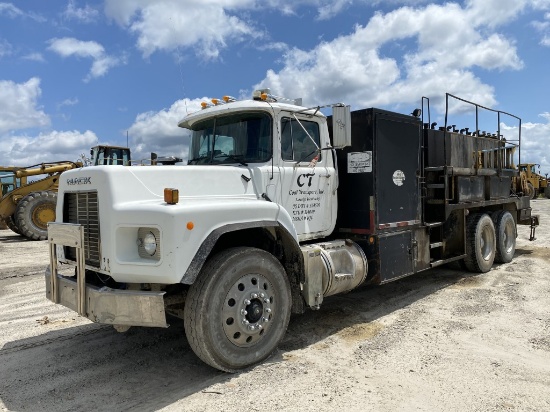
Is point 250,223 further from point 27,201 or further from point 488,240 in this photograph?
point 27,201

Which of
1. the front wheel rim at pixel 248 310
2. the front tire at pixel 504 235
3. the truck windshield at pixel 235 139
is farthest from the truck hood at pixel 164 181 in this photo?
the front tire at pixel 504 235

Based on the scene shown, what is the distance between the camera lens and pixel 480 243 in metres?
8.28

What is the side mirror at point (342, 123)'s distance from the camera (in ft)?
15.6

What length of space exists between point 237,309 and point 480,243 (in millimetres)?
5931

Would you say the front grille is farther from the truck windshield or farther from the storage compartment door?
the storage compartment door

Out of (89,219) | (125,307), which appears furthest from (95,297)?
(89,219)

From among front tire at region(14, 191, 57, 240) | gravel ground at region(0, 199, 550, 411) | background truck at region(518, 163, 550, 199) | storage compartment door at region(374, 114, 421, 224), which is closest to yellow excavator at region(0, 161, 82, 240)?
front tire at region(14, 191, 57, 240)

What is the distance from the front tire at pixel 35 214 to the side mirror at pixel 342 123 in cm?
1272

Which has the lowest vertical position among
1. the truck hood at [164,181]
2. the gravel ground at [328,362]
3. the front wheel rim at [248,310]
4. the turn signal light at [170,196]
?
the gravel ground at [328,362]

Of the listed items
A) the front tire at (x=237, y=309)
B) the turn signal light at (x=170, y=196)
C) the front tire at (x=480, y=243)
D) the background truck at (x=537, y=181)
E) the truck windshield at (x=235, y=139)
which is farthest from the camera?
the background truck at (x=537, y=181)

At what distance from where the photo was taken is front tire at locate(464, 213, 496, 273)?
8.12 meters

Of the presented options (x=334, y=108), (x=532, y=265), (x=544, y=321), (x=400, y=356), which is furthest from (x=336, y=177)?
(x=532, y=265)

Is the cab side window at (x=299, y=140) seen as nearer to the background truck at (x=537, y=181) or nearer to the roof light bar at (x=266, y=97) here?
the roof light bar at (x=266, y=97)

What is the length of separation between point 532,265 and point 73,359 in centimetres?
860
